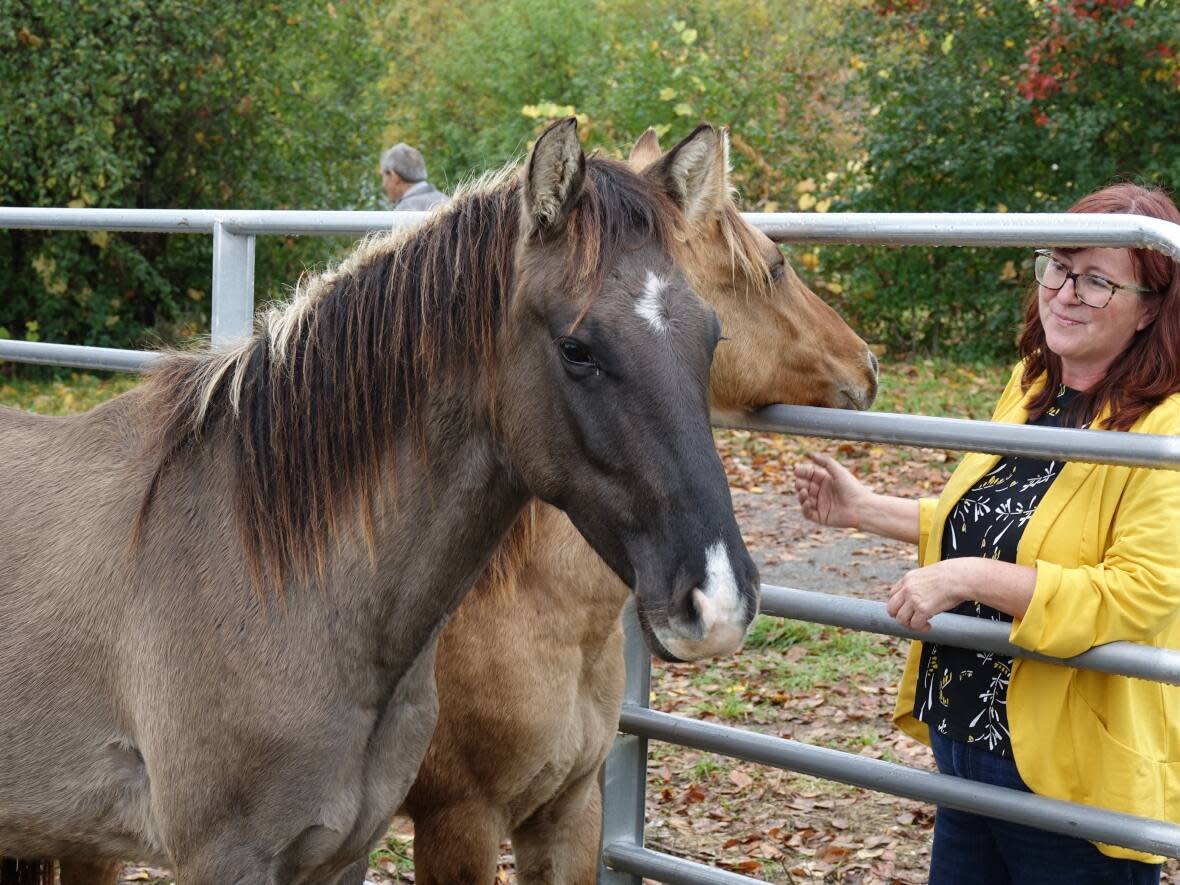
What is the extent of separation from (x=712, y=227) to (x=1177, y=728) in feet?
4.15

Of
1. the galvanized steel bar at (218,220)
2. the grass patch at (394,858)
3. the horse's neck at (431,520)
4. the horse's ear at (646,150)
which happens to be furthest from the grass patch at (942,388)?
the horse's neck at (431,520)

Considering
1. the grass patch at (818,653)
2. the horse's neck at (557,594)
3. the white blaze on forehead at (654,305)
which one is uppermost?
the white blaze on forehead at (654,305)

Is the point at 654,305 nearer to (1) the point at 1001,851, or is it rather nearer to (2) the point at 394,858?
(1) the point at 1001,851

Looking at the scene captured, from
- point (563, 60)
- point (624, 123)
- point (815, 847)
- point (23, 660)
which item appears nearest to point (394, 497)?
point (23, 660)

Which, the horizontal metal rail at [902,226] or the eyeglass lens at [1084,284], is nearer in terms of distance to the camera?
the horizontal metal rail at [902,226]

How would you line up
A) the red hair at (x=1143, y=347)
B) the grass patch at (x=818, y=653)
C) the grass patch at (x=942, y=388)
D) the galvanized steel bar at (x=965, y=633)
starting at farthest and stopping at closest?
the grass patch at (x=942, y=388)
the grass patch at (x=818, y=653)
the red hair at (x=1143, y=347)
the galvanized steel bar at (x=965, y=633)

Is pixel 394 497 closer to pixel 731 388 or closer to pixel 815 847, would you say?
pixel 731 388

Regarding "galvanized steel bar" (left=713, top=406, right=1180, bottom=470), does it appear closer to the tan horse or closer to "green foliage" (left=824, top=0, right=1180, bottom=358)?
the tan horse

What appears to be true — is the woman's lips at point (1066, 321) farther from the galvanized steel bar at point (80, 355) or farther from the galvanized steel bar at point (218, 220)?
the galvanized steel bar at point (80, 355)

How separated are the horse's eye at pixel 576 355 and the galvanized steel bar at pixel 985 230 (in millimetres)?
555

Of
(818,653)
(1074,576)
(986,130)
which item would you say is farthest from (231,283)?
(986,130)

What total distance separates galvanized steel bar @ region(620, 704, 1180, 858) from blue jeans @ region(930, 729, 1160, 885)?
0.07 m

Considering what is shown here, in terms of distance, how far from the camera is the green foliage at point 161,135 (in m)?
12.0

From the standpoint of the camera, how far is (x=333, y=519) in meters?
2.20
